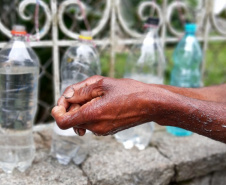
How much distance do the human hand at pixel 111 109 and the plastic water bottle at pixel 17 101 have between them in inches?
16.6

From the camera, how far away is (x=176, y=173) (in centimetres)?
154

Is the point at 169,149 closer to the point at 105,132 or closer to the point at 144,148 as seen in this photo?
the point at 144,148

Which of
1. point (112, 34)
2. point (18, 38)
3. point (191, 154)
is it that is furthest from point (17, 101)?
point (191, 154)

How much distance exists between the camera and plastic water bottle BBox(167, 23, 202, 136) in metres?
1.85

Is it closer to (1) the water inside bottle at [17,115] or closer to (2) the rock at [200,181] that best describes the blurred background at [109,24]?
(1) the water inside bottle at [17,115]

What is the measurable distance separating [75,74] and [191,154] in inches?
29.6

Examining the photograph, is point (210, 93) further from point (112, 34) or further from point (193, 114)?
point (112, 34)

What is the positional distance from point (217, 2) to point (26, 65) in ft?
4.51

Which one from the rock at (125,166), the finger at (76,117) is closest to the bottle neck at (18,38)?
the finger at (76,117)

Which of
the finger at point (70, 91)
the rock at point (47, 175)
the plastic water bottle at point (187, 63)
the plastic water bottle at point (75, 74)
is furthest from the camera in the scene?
the plastic water bottle at point (187, 63)

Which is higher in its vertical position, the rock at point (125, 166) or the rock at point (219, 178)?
the rock at point (125, 166)

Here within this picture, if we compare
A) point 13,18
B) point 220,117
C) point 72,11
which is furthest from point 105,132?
point 13,18

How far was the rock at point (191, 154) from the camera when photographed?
61.0 inches

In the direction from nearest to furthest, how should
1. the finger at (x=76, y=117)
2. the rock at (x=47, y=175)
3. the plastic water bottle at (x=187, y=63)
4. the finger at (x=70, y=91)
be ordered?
the finger at (x=76, y=117) < the finger at (x=70, y=91) < the rock at (x=47, y=175) < the plastic water bottle at (x=187, y=63)
